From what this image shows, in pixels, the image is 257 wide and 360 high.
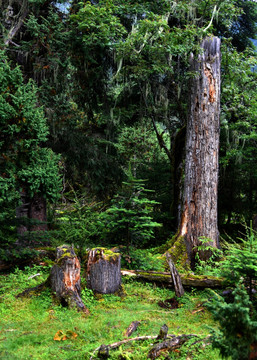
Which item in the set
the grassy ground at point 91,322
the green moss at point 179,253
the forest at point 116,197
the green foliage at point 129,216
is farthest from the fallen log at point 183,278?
the green moss at point 179,253

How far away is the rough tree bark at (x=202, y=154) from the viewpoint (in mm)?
9188

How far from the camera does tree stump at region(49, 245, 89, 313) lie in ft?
18.9

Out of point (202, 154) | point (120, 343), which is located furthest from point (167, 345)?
point (202, 154)

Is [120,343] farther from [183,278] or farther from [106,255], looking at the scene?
[183,278]

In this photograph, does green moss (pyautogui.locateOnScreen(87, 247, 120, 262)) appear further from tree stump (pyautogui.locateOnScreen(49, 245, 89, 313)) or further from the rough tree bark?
the rough tree bark

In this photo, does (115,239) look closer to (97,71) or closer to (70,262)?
(70,262)

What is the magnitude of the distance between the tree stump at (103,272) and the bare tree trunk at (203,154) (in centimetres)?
318

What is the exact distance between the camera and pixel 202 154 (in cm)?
938

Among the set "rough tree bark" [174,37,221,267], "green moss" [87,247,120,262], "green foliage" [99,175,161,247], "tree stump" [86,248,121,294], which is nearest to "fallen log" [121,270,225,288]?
"green foliage" [99,175,161,247]

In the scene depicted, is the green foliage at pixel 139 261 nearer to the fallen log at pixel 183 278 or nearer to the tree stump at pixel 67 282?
the fallen log at pixel 183 278

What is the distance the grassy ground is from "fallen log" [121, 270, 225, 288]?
0.20 metres

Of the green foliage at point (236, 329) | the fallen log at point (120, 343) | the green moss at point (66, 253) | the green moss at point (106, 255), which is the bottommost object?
the fallen log at point (120, 343)

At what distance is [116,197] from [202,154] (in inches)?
115

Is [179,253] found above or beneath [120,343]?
above
